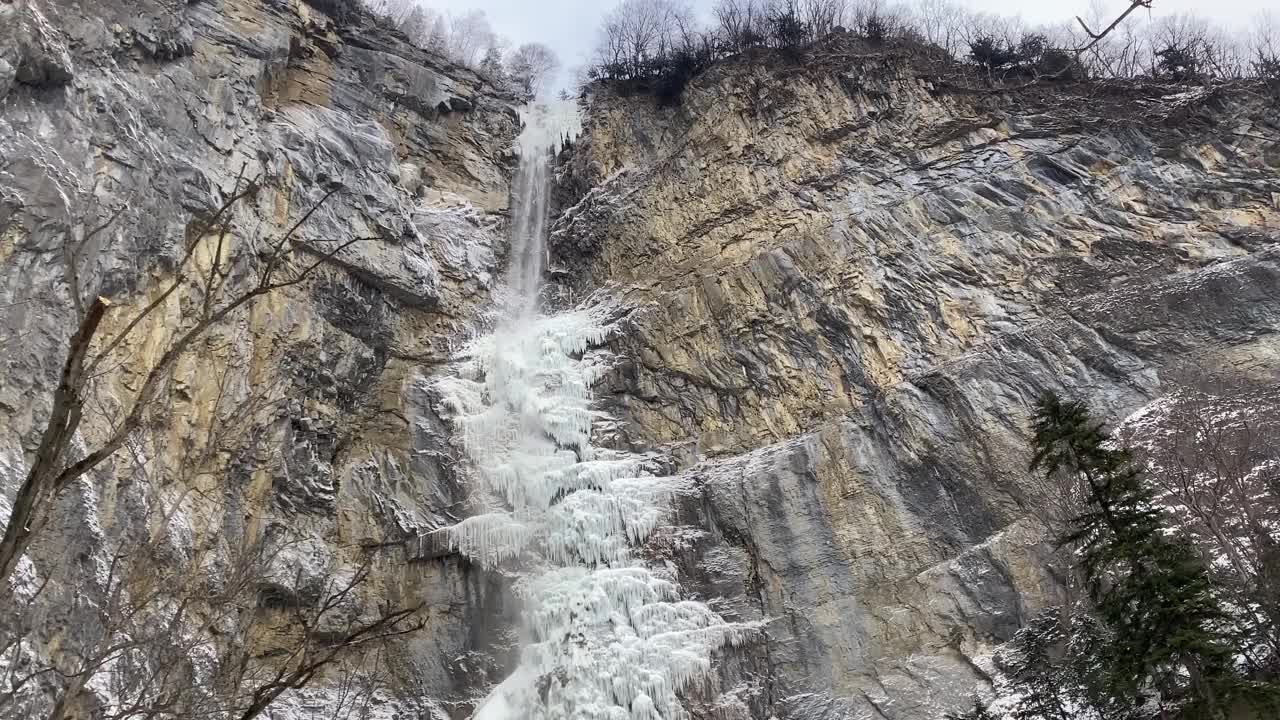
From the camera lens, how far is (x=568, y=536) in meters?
Result: 14.4

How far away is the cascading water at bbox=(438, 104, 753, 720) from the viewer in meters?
12.5

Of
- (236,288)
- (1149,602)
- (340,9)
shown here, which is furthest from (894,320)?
(340,9)

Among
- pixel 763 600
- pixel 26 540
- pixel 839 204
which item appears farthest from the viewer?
pixel 839 204

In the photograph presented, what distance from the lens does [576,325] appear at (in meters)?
18.9

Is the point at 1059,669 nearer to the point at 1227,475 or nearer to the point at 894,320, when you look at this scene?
the point at 1227,475

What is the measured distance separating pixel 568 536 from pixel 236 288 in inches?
284

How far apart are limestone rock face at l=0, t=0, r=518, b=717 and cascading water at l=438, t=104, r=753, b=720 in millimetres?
736

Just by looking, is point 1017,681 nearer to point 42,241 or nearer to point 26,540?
point 26,540

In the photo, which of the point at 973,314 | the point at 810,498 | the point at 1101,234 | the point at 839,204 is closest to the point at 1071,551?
the point at 810,498

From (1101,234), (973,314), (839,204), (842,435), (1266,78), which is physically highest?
(1266,78)

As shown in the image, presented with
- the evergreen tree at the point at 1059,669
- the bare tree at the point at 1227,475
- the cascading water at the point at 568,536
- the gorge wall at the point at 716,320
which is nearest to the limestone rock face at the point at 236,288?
the gorge wall at the point at 716,320

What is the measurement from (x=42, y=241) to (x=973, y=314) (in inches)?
605

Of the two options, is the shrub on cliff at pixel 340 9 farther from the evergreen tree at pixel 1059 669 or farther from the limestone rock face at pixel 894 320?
the evergreen tree at pixel 1059 669

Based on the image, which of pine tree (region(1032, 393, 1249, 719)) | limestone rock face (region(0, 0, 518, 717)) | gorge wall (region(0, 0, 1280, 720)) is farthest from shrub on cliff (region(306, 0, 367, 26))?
pine tree (region(1032, 393, 1249, 719))
